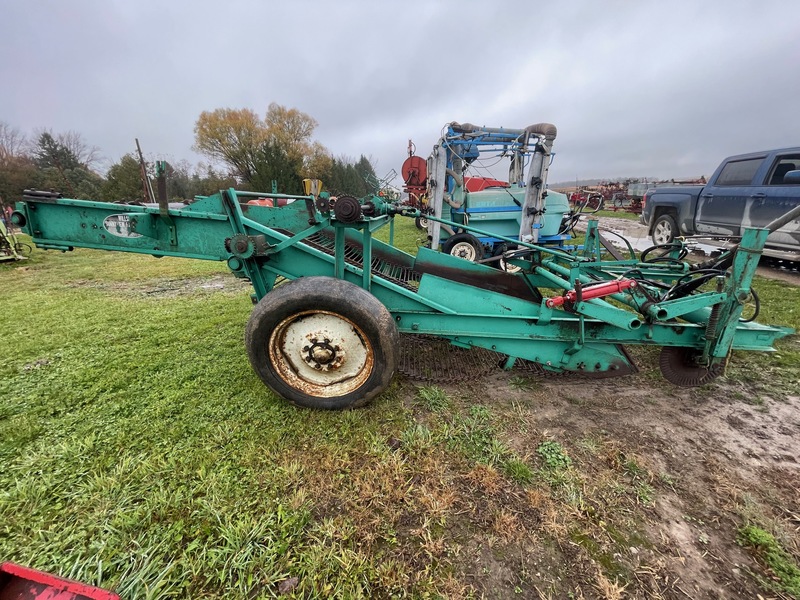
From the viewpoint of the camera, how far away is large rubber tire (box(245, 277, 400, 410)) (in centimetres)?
229

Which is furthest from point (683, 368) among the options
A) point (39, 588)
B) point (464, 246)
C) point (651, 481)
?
point (464, 246)

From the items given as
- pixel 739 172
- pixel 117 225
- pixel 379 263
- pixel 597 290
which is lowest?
pixel 379 263

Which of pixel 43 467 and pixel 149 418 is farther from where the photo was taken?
pixel 149 418

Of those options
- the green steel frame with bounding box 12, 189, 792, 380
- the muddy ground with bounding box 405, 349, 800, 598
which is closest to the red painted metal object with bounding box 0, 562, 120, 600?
the muddy ground with bounding box 405, 349, 800, 598

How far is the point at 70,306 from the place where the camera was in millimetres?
4992

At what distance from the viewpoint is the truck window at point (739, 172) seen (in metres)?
6.77

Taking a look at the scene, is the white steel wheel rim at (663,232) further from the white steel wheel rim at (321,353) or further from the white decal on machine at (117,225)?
the white decal on machine at (117,225)

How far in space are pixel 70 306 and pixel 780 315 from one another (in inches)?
372

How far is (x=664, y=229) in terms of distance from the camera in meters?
8.89

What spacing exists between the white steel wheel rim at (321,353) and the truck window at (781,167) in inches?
334

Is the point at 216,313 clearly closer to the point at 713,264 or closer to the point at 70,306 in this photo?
the point at 70,306

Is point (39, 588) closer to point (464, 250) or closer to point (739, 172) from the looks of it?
point (464, 250)

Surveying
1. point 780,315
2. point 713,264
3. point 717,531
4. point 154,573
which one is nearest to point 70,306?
point 154,573

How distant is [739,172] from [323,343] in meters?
9.12
